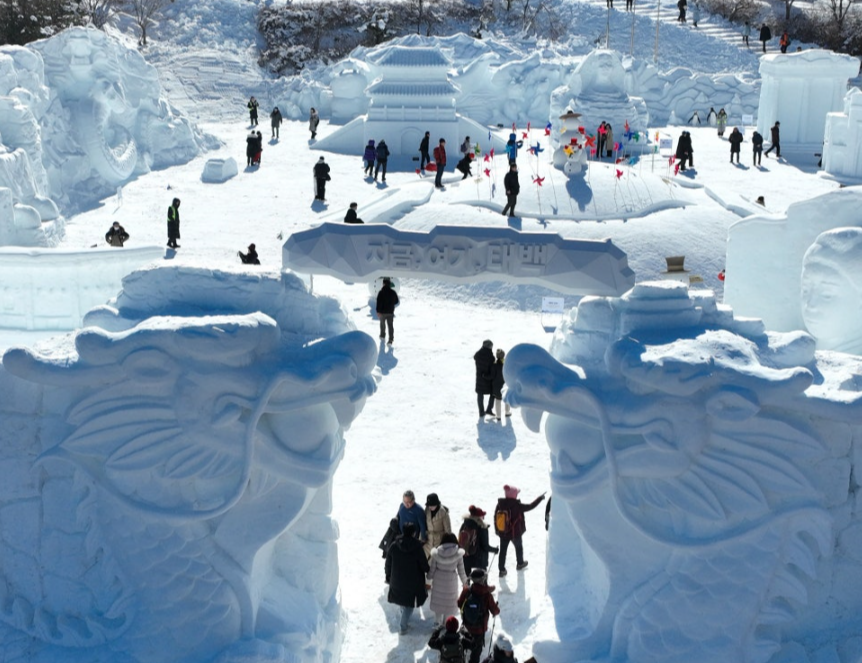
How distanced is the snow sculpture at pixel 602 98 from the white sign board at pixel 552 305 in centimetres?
1286

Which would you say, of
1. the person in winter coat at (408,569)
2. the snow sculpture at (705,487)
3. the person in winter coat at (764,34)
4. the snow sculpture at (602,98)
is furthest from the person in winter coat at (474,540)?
the person in winter coat at (764,34)

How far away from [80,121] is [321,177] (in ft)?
17.9

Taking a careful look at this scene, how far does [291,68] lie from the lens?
38250 mm

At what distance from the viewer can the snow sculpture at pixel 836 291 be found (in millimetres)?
8758

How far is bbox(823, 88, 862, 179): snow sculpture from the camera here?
25.9 metres

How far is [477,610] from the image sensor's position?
24.0ft

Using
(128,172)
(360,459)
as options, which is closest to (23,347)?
(360,459)

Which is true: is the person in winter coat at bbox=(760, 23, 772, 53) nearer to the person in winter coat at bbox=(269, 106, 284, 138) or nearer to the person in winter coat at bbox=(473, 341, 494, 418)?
the person in winter coat at bbox=(269, 106, 284, 138)

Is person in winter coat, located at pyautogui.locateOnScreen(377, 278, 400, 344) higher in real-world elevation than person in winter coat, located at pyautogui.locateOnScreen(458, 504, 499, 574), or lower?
higher

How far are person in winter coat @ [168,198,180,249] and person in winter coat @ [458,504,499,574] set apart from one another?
11629 mm

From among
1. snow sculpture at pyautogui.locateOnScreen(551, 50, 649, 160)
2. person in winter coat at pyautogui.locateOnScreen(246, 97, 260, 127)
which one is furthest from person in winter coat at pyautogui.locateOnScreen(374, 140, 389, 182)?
person in winter coat at pyautogui.locateOnScreen(246, 97, 260, 127)

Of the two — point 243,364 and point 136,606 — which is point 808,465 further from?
point 136,606

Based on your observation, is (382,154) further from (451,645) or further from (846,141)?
(451,645)

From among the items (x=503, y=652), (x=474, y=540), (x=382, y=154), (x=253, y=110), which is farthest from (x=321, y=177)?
(x=503, y=652)
